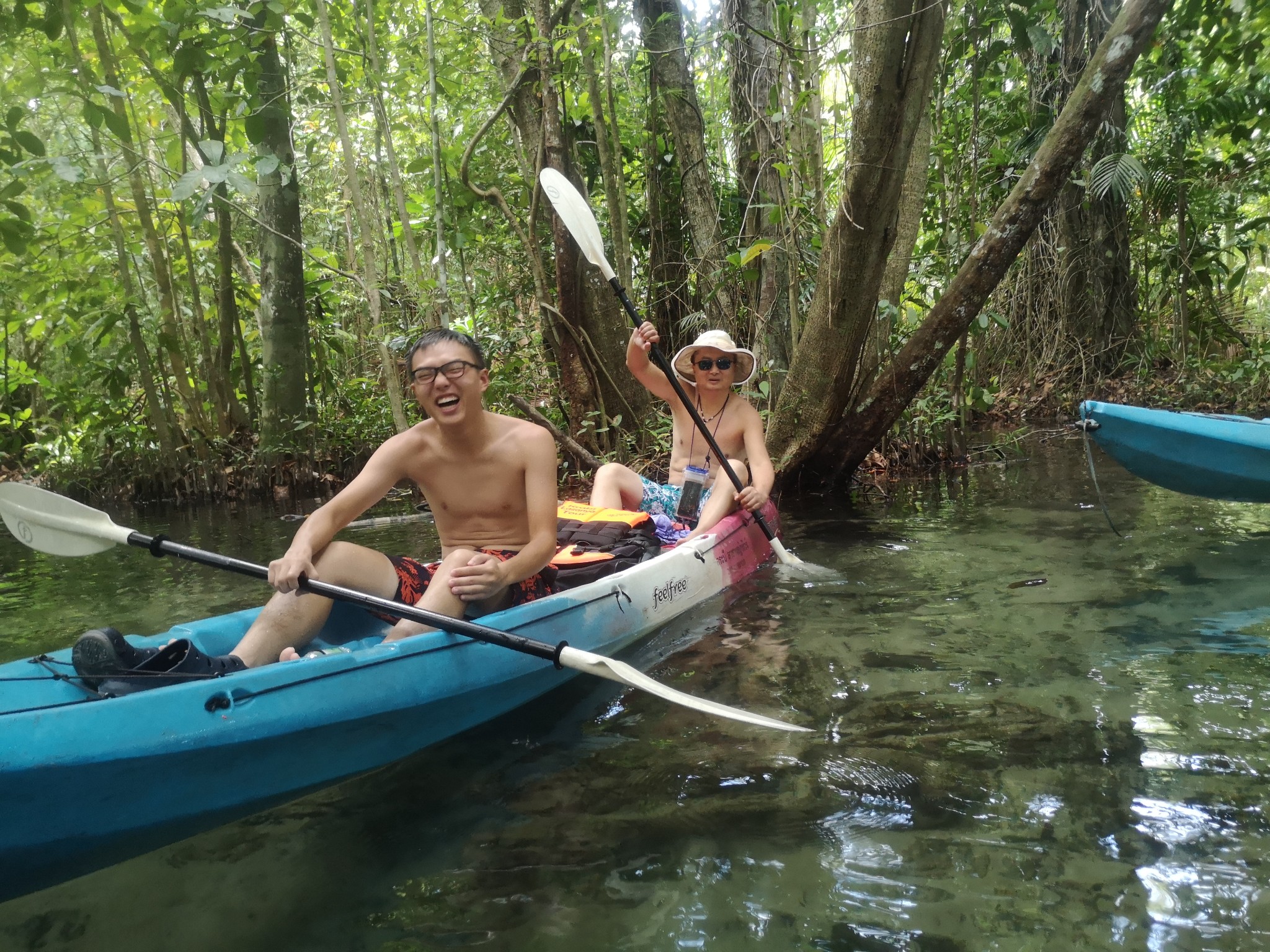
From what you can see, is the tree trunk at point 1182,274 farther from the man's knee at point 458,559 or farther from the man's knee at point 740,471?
the man's knee at point 458,559

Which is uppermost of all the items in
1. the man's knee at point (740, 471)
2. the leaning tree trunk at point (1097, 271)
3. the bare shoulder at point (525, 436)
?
the leaning tree trunk at point (1097, 271)

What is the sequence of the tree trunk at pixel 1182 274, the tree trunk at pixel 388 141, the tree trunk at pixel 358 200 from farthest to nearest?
the tree trunk at pixel 1182 274
the tree trunk at pixel 388 141
the tree trunk at pixel 358 200

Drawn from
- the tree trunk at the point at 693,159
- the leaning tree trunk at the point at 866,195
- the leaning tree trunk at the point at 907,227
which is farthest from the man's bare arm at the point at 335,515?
the tree trunk at the point at 693,159

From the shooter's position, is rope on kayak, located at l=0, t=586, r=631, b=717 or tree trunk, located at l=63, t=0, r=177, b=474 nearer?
rope on kayak, located at l=0, t=586, r=631, b=717

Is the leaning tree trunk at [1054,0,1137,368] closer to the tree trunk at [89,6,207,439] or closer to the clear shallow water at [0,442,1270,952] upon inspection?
the clear shallow water at [0,442,1270,952]

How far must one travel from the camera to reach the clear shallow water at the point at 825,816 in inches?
72.9

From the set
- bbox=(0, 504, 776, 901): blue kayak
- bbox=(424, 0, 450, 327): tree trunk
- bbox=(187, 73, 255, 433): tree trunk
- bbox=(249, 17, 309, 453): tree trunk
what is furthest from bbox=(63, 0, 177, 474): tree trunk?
bbox=(0, 504, 776, 901): blue kayak

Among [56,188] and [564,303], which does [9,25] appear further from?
[564,303]

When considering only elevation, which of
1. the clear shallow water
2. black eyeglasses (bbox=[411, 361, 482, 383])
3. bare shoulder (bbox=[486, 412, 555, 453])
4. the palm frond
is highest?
the palm frond

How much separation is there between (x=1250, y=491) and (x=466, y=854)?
4.22 meters

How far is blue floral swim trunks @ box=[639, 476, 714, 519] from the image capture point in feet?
16.7

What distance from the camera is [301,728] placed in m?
2.19

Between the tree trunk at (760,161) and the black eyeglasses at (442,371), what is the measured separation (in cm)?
442

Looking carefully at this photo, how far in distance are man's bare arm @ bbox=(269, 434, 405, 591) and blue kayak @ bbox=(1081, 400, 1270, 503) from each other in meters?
3.35
